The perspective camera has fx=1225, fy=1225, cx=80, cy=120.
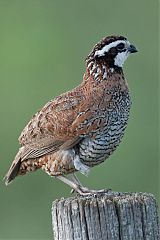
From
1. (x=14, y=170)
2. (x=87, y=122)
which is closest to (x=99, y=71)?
→ (x=87, y=122)

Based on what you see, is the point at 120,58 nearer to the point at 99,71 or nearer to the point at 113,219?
the point at 99,71

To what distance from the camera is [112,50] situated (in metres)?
10.8

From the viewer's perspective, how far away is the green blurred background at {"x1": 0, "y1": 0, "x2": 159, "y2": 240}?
603 inches

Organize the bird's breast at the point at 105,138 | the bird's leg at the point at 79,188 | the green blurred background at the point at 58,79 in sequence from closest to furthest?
the bird's leg at the point at 79,188 < the bird's breast at the point at 105,138 < the green blurred background at the point at 58,79

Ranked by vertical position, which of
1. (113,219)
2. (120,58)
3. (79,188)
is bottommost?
(113,219)

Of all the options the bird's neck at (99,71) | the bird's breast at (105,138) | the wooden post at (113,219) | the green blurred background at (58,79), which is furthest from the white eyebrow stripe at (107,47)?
the green blurred background at (58,79)

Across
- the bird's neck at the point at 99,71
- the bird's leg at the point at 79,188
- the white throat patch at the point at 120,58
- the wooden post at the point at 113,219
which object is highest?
the white throat patch at the point at 120,58

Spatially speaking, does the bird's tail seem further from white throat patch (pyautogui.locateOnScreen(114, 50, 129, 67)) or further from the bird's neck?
white throat patch (pyautogui.locateOnScreen(114, 50, 129, 67))

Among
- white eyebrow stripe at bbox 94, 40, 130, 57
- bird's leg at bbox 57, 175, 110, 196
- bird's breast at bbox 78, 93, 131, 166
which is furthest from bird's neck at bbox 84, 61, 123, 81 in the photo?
bird's leg at bbox 57, 175, 110, 196

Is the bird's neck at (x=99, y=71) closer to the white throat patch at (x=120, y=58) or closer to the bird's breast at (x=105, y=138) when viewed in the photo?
the white throat patch at (x=120, y=58)

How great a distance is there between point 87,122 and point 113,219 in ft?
6.24

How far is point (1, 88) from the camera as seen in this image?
68.3 ft

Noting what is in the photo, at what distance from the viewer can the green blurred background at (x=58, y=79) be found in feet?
50.3

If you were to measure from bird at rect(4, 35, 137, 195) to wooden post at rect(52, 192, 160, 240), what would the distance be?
136 cm
